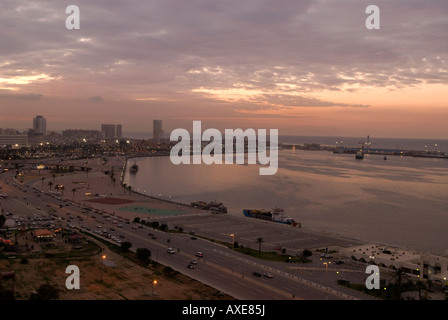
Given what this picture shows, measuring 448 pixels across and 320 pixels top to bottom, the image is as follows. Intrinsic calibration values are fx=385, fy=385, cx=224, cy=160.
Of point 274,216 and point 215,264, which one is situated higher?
point 215,264

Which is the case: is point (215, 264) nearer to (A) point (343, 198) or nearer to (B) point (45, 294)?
(B) point (45, 294)

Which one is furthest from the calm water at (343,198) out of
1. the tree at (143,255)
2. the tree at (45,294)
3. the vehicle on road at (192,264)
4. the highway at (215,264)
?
the tree at (45,294)

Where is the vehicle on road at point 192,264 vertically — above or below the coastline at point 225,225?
above

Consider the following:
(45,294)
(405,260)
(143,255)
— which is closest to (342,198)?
(405,260)

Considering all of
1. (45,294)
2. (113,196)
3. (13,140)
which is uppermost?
(13,140)

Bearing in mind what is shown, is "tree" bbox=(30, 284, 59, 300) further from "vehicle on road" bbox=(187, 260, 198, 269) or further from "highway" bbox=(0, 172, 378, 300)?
"vehicle on road" bbox=(187, 260, 198, 269)

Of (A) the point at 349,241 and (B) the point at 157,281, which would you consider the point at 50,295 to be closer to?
(B) the point at 157,281

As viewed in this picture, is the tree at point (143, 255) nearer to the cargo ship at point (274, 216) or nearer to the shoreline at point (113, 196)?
the shoreline at point (113, 196)
